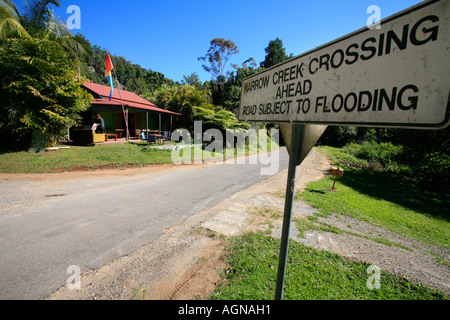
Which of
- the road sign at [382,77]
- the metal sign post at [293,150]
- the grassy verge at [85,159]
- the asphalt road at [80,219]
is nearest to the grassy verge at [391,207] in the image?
the asphalt road at [80,219]

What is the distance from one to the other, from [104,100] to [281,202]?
16296 millimetres

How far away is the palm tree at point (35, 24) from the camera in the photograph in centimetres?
1138

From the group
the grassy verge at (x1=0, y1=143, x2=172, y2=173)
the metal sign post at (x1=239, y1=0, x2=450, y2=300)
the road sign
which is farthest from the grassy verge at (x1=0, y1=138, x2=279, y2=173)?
the road sign

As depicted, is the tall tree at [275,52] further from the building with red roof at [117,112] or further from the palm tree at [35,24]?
the palm tree at [35,24]

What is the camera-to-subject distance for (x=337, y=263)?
326 cm

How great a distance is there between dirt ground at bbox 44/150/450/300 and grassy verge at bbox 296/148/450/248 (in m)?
0.68

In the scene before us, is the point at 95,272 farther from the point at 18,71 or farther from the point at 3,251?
the point at 18,71

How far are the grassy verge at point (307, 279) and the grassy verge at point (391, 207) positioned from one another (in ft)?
7.94

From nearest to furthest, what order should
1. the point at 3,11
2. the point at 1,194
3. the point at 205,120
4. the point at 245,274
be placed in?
1. the point at 245,274
2. the point at 1,194
3. the point at 3,11
4. the point at 205,120

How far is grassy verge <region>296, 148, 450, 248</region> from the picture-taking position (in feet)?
17.1

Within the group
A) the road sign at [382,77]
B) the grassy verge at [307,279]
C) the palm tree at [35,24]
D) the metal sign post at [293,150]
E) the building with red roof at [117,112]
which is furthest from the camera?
the building with red roof at [117,112]

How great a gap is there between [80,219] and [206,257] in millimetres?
3054

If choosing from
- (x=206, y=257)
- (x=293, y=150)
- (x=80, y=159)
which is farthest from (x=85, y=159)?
(x=293, y=150)

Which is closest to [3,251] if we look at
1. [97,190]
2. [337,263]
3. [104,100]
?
[97,190]
